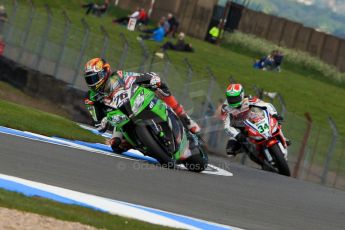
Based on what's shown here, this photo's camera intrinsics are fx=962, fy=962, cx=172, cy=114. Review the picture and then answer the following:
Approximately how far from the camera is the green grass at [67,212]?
25.0ft

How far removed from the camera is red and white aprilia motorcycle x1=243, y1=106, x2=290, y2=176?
17469mm

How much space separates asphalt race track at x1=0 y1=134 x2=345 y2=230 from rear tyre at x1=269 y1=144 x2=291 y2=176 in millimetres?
3151

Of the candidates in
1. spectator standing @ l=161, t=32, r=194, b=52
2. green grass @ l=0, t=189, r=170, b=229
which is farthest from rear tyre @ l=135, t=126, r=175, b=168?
spectator standing @ l=161, t=32, r=194, b=52

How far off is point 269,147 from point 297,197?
445 cm

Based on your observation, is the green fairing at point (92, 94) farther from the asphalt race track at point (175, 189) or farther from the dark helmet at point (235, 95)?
the dark helmet at point (235, 95)

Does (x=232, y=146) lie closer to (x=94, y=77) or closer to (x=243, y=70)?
(x=94, y=77)

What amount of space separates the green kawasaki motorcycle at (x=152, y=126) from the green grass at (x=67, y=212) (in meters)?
4.60

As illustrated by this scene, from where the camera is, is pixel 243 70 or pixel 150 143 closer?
pixel 150 143

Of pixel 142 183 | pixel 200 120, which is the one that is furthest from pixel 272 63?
pixel 142 183

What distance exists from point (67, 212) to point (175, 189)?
3090mm

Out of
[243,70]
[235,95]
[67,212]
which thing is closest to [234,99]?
[235,95]

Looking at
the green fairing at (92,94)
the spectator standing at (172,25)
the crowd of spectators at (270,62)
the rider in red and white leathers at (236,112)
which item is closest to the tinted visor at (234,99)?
the rider in red and white leathers at (236,112)

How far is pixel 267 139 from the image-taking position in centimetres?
1745

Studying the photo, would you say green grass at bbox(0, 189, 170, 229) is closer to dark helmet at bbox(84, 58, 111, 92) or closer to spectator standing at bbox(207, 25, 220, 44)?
dark helmet at bbox(84, 58, 111, 92)
